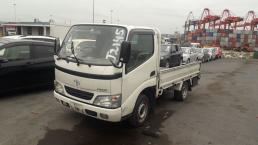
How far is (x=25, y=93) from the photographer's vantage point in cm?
768

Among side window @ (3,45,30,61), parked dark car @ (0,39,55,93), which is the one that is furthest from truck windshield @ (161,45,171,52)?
side window @ (3,45,30,61)

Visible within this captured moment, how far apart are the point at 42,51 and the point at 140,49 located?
13.7ft


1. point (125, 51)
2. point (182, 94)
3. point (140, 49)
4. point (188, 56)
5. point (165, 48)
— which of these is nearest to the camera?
point (125, 51)

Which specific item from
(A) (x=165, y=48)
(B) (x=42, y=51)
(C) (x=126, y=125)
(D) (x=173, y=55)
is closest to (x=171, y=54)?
(D) (x=173, y=55)

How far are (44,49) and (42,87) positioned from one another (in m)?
1.36

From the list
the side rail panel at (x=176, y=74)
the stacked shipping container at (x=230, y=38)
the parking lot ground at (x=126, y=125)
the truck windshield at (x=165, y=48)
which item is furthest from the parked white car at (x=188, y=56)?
the stacked shipping container at (x=230, y=38)

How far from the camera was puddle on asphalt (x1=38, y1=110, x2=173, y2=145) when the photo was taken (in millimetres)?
4580

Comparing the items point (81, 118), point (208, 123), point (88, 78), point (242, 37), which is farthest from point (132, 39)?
point (242, 37)

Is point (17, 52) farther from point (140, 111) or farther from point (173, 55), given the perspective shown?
point (173, 55)

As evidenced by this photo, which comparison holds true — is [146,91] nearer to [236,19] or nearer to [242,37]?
[242,37]

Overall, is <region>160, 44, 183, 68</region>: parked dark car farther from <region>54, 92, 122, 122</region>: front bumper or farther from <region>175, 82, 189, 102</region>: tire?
<region>54, 92, 122, 122</region>: front bumper

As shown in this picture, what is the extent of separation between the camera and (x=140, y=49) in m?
5.03

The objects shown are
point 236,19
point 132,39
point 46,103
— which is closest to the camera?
point 132,39

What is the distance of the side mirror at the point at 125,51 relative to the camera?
4.13 meters
